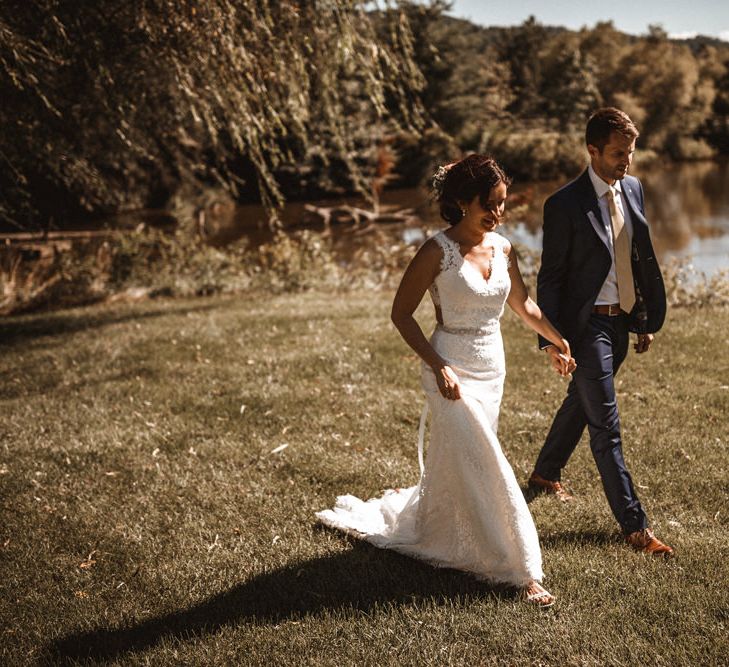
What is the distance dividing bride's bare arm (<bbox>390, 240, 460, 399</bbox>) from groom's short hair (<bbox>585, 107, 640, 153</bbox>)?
1123 millimetres

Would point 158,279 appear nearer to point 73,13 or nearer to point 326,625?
point 73,13

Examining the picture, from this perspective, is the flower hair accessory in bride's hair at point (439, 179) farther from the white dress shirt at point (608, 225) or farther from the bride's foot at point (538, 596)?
the bride's foot at point (538, 596)

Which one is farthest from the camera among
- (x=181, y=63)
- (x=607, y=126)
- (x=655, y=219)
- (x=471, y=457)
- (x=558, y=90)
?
(x=558, y=90)

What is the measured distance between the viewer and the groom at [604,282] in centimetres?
374

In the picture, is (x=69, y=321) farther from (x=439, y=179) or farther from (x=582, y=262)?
(x=582, y=262)

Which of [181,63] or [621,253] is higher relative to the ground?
[181,63]

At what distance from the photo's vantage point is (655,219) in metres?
22.8

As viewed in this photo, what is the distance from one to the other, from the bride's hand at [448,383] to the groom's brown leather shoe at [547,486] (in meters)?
1.51

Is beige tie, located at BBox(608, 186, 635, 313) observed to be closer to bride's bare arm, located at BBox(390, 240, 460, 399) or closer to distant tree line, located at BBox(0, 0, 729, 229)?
bride's bare arm, located at BBox(390, 240, 460, 399)

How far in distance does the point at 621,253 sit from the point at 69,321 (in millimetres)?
8637

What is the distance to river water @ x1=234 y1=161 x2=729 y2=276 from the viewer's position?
16031mm

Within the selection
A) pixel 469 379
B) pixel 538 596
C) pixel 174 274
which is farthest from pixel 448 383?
pixel 174 274

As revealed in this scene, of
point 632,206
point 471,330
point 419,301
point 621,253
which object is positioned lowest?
point 471,330

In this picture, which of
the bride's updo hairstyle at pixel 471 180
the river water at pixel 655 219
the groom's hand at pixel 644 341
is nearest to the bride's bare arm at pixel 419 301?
the bride's updo hairstyle at pixel 471 180
